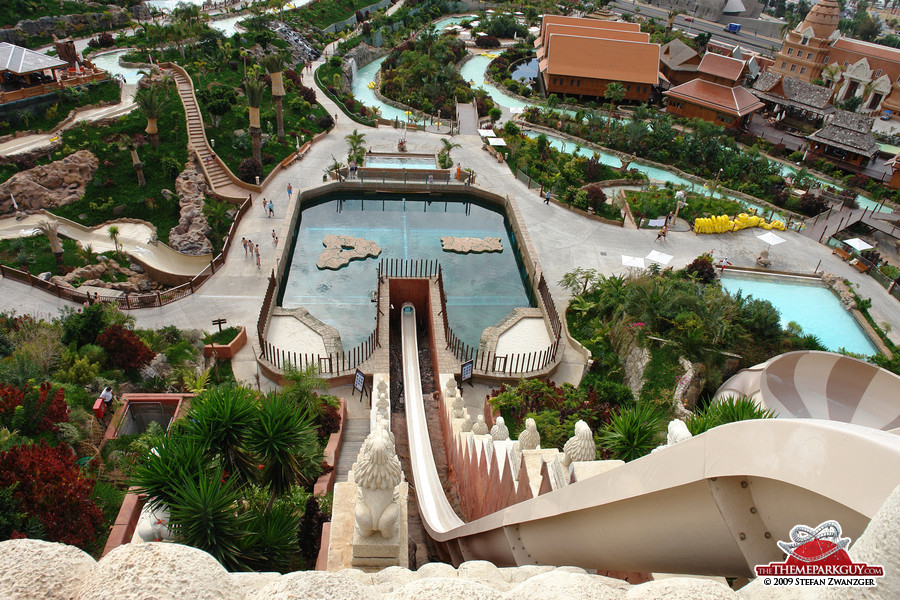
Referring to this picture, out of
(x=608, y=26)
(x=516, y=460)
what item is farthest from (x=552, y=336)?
(x=608, y=26)

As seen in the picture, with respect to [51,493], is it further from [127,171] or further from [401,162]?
[401,162]

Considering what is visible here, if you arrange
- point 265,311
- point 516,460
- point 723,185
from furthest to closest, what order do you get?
point 723,185
point 265,311
point 516,460

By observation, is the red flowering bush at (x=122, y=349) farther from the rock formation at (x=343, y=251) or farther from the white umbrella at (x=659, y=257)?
the white umbrella at (x=659, y=257)

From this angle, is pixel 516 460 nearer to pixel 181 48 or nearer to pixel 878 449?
pixel 878 449

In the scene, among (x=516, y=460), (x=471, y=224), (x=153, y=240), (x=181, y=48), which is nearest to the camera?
(x=516, y=460)

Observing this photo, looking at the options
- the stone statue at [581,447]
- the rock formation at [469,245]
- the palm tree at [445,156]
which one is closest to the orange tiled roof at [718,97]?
the palm tree at [445,156]

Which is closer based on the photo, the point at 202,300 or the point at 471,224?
the point at 202,300
